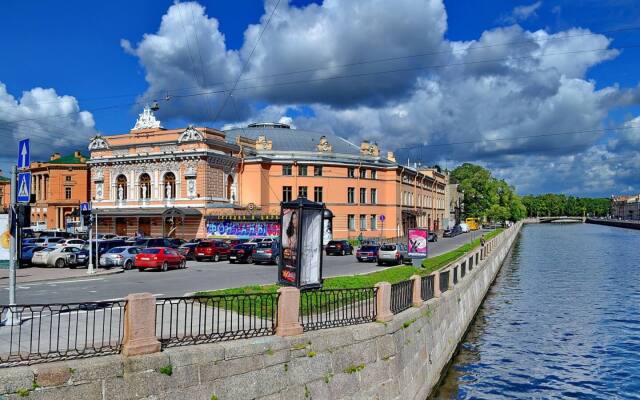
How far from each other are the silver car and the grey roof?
135 feet

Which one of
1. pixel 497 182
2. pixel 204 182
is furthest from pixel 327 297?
pixel 497 182

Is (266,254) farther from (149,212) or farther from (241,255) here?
(149,212)

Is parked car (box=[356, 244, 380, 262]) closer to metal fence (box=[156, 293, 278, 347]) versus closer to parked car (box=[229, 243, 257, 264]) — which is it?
parked car (box=[229, 243, 257, 264])

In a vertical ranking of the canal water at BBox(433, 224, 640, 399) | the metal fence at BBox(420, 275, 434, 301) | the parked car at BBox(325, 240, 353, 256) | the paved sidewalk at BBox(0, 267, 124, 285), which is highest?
the metal fence at BBox(420, 275, 434, 301)

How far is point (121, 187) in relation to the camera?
2537 inches

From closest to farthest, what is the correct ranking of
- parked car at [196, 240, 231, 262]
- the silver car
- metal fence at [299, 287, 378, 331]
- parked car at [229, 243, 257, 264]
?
metal fence at [299, 287, 378, 331] < the silver car < parked car at [229, 243, 257, 264] < parked car at [196, 240, 231, 262]

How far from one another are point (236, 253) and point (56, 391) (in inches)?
1163

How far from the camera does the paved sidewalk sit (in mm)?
26672

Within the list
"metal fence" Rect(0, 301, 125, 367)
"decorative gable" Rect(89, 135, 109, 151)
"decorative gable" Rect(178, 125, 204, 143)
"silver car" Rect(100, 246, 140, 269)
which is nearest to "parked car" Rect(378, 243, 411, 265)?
"silver car" Rect(100, 246, 140, 269)

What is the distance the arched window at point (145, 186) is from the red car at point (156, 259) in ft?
106

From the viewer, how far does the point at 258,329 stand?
33.1 ft

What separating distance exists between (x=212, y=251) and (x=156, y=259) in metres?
7.86

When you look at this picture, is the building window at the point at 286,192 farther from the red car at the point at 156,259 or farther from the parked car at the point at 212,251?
the red car at the point at 156,259

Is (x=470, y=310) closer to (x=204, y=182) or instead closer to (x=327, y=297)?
(x=327, y=297)
